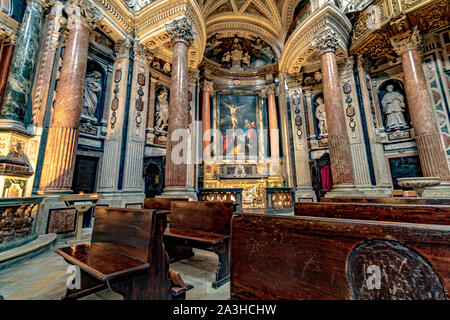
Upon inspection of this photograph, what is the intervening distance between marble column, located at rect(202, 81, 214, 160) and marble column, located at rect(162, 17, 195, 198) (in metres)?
4.43

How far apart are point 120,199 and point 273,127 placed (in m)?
8.56

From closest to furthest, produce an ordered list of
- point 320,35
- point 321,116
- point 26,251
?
point 26,251
point 320,35
point 321,116

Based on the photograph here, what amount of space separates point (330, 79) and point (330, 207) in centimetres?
663

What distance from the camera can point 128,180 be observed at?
264 inches

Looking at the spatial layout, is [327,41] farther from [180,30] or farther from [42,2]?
[42,2]

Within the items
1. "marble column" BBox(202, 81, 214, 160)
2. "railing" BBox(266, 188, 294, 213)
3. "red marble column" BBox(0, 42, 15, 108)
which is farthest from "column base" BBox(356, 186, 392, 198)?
"red marble column" BBox(0, 42, 15, 108)

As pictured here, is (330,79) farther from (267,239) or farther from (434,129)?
(267,239)

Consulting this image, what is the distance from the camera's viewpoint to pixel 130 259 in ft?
5.61

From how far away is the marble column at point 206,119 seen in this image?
10.8 metres

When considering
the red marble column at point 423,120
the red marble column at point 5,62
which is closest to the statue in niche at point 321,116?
the red marble column at point 423,120

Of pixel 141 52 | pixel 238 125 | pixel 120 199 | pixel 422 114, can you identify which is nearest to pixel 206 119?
pixel 238 125

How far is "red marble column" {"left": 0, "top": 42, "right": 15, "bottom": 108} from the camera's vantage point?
471 cm

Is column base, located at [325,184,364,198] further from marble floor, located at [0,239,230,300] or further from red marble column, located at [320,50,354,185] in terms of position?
marble floor, located at [0,239,230,300]

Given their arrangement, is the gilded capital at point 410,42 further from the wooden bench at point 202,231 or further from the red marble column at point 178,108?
the wooden bench at point 202,231
